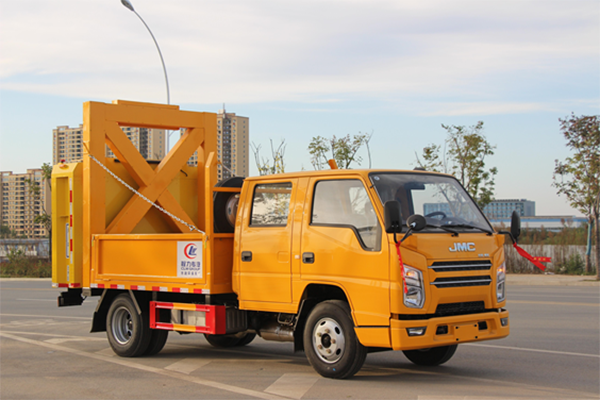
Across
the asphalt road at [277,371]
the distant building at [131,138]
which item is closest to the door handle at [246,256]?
the asphalt road at [277,371]

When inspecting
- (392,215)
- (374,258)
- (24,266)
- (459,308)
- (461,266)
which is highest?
(392,215)

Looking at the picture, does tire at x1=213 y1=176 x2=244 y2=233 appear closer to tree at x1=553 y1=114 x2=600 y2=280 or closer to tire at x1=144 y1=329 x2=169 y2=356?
tire at x1=144 y1=329 x2=169 y2=356

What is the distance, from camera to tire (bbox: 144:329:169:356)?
29.8ft

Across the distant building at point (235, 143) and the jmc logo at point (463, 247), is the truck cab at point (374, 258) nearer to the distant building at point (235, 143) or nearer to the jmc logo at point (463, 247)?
the jmc logo at point (463, 247)

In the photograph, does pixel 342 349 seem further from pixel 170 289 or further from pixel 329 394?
pixel 170 289

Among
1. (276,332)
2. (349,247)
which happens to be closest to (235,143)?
→ (276,332)

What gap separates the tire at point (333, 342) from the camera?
6961 mm

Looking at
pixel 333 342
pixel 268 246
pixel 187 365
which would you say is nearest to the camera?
pixel 333 342

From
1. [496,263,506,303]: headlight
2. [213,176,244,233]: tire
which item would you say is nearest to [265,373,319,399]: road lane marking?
[213,176,244,233]: tire

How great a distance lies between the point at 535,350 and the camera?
9203mm

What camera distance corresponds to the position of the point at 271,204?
7898 millimetres

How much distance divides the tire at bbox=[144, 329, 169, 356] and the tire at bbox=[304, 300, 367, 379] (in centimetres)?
265

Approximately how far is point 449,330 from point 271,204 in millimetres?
2460

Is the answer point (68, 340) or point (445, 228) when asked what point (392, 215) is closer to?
point (445, 228)
